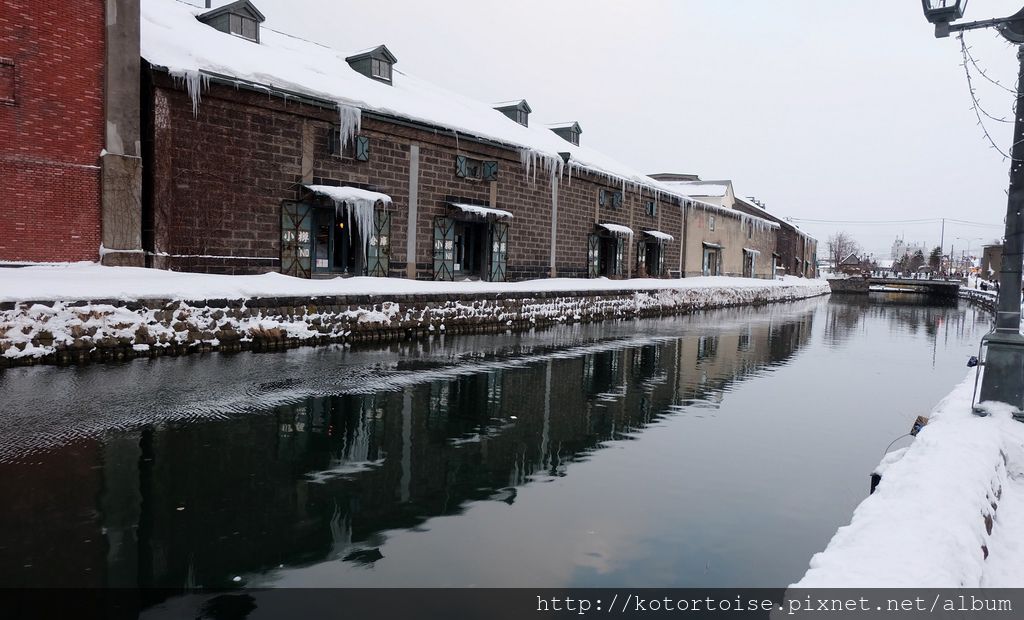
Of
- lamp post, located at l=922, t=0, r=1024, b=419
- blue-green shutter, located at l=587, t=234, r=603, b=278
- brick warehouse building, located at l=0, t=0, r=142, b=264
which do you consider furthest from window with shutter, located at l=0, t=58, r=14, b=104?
blue-green shutter, located at l=587, t=234, r=603, b=278

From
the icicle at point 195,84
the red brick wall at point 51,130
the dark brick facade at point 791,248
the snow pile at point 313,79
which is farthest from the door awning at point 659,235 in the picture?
the red brick wall at point 51,130

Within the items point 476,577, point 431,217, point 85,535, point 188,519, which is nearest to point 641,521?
point 476,577

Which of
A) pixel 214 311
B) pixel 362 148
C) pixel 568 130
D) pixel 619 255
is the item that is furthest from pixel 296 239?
pixel 568 130

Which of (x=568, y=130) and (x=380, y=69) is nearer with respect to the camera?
(x=380, y=69)

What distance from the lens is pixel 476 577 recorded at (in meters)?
4.25

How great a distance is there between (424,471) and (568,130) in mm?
29251

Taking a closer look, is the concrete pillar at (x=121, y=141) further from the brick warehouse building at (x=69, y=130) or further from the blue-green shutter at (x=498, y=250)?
the blue-green shutter at (x=498, y=250)

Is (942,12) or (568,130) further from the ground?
(568,130)

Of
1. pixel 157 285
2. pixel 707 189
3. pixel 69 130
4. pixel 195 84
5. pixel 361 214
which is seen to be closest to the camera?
pixel 157 285

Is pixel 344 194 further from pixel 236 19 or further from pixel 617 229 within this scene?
pixel 617 229

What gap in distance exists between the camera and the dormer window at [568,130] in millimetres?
33312

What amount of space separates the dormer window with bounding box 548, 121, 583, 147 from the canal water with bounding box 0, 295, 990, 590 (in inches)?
912

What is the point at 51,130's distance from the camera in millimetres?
13508

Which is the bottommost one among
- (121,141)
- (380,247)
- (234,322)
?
(234,322)
